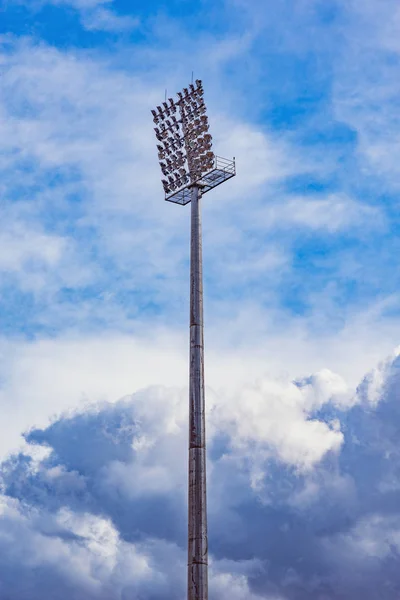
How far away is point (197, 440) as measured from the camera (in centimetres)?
4578

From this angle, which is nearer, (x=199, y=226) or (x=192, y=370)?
(x=192, y=370)

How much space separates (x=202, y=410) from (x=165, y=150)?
1831 centimetres

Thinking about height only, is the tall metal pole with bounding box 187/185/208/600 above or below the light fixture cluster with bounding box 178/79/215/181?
below

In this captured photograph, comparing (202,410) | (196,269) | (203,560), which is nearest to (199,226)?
(196,269)

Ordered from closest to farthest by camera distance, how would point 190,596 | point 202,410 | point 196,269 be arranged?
point 190,596 → point 202,410 → point 196,269

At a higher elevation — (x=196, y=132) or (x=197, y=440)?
(x=196, y=132)

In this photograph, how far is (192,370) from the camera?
47406 millimetres

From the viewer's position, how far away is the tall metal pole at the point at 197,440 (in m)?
43.3

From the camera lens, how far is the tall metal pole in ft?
142

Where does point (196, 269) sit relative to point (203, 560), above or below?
above

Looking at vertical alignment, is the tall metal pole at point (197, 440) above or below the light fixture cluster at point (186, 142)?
below

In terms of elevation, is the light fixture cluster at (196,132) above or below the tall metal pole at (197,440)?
above

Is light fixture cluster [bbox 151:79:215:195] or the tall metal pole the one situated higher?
light fixture cluster [bbox 151:79:215:195]

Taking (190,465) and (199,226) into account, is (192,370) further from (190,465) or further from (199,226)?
(199,226)
